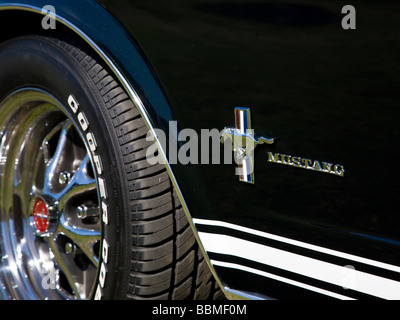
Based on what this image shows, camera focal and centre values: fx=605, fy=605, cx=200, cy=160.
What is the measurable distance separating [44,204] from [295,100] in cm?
123

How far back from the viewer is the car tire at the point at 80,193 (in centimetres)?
185

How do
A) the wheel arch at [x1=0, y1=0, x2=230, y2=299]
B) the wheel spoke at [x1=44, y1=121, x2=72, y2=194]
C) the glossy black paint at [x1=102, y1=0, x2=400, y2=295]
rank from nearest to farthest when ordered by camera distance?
the glossy black paint at [x1=102, y1=0, x2=400, y2=295]
the wheel arch at [x1=0, y1=0, x2=230, y2=299]
the wheel spoke at [x1=44, y1=121, x2=72, y2=194]

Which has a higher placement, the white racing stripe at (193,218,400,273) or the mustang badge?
the mustang badge

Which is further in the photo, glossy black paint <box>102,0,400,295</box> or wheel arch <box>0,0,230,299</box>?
wheel arch <box>0,0,230,299</box>

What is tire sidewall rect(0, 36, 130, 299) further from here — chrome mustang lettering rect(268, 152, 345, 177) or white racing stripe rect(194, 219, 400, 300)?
chrome mustang lettering rect(268, 152, 345, 177)

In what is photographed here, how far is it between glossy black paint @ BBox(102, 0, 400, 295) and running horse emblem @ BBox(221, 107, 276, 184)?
22mm

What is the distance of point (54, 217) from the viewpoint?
2.30 meters

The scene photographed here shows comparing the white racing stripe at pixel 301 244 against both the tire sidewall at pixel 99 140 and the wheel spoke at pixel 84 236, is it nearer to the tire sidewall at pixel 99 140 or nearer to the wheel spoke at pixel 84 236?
the tire sidewall at pixel 99 140

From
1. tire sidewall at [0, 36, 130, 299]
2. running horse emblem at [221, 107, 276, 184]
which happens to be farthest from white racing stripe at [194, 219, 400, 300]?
tire sidewall at [0, 36, 130, 299]

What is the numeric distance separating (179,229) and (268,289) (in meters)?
0.35

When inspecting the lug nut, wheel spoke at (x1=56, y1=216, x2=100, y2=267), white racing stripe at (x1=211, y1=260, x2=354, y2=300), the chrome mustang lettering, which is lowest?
white racing stripe at (x1=211, y1=260, x2=354, y2=300)

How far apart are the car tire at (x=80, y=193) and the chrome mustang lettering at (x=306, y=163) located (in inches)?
17.2

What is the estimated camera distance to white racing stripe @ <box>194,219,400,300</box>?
1447 mm
